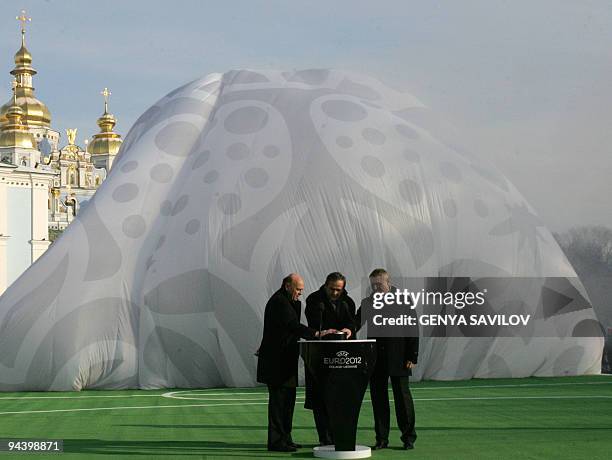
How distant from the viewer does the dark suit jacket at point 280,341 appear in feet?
38.0

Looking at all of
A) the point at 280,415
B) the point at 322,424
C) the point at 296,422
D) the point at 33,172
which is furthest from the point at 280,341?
the point at 33,172

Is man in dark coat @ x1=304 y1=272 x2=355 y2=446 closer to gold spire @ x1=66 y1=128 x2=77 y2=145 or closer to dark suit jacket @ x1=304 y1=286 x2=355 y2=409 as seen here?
dark suit jacket @ x1=304 y1=286 x2=355 y2=409

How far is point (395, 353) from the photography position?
38.7 ft

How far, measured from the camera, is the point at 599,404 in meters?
16.2

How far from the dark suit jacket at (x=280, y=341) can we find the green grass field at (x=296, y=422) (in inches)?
28.5

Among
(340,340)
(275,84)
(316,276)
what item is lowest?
(340,340)

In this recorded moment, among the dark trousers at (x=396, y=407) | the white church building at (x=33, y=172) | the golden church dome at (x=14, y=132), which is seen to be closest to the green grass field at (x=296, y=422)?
the dark trousers at (x=396, y=407)

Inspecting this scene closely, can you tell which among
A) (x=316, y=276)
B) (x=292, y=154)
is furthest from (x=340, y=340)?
(x=292, y=154)

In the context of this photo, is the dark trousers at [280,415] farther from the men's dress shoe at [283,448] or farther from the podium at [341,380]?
the podium at [341,380]

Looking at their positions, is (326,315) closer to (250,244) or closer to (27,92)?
(250,244)

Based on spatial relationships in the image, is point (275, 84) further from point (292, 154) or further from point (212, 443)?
point (212, 443)

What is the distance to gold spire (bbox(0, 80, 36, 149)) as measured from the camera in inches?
4309

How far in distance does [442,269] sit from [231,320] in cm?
397

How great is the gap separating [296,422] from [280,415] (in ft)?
9.57
